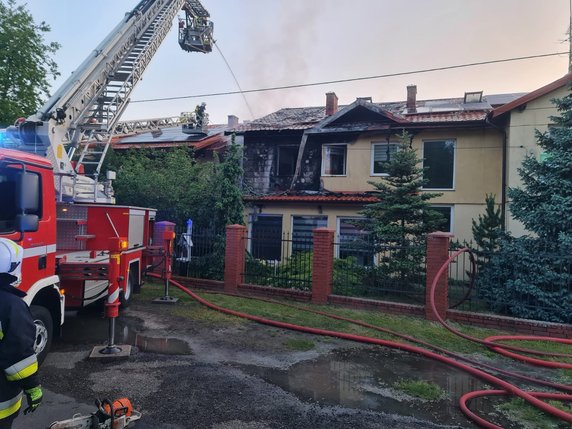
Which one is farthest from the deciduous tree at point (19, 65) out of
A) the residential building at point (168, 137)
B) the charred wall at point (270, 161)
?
the charred wall at point (270, 161)

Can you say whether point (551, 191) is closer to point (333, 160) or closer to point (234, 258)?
point (234, 258)

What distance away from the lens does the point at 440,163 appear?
48.0 feet

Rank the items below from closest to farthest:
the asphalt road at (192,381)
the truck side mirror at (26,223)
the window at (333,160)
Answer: the asphalt road at (192,381), the truck side mirror at (26,223), the window at (333,160)

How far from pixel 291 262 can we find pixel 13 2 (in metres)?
15.6

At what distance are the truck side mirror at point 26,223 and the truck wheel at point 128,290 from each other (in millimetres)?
3500

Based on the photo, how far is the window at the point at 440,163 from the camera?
14.5m

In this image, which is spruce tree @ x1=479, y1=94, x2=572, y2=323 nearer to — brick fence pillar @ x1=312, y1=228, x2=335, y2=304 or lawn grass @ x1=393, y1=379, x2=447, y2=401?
brick fence pillar @ x1=312, y1=228, x2=335, y2=304

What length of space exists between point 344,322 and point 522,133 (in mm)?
9289

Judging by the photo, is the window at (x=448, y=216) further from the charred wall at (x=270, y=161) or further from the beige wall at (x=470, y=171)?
the charred wall at (x=270, y=161)

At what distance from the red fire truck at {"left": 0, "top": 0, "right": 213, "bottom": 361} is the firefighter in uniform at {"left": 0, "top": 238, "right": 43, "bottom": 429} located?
77.1 inches

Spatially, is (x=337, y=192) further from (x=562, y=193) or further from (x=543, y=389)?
(x=543, y=389)

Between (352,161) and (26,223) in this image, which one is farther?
(352,161)

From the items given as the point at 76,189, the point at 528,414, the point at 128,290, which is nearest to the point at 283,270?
the point at 128,290

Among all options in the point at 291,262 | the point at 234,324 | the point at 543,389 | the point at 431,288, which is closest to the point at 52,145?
the point at 234,324
